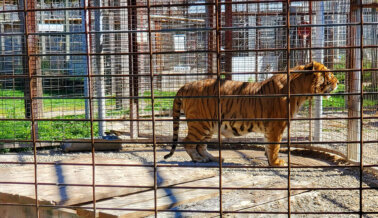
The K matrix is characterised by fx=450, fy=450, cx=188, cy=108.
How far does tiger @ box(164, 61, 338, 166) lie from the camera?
5746mm

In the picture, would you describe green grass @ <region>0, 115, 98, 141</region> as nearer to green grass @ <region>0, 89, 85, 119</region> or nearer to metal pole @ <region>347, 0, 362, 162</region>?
green grass @ <region>0, 89, 85, 119</region>

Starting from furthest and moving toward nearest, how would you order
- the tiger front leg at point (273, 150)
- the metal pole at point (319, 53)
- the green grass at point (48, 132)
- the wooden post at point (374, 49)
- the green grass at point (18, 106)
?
the green grass at point (18, 106) → the green grass at point (48, 132) → the metal pole at point (319, 53) → the tiger front leg at point (273, 150) → the wooden post at point (374, 49)

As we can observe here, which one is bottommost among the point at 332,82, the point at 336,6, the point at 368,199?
the point at 368,199

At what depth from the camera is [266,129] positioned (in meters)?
5.84

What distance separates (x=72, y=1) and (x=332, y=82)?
570 cm

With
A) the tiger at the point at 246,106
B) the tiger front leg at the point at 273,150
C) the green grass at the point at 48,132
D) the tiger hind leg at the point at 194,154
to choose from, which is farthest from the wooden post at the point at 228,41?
the green grass at the point at 48,132

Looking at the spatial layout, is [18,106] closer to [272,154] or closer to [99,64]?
[99,64]

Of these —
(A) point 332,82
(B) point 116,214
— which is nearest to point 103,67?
(A) point 332,82

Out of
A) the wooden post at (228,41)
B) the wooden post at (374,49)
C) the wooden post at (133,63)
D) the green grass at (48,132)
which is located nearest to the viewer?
the wooden post at (374,49)

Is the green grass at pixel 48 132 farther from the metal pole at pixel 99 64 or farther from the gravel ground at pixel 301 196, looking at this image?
the gravel ground at pixel 301 196

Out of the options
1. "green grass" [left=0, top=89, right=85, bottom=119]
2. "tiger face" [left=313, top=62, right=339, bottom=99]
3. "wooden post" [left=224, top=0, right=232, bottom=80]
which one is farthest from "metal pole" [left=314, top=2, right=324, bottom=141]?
"green grass" [left=0, top=89, right=85, bottom=119]

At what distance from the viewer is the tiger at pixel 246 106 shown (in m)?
5.75

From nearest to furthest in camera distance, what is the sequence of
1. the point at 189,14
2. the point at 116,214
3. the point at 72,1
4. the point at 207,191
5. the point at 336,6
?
the point at 116,214 < the point at 207,191 < the point at 336,6 < the point at 189,14 < the point at 72,1

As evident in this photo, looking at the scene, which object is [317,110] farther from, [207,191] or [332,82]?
[207,191]
